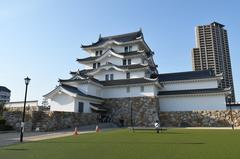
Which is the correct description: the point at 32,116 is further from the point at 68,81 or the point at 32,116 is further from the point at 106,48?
the point at 106,48

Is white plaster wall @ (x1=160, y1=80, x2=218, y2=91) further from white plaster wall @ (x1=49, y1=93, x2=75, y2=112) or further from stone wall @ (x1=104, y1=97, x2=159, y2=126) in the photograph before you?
white plaster wall @ (x1=49, y1=93, x2=75, y2=112)

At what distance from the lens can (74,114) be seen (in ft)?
84.0

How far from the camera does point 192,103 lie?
31.8 meters

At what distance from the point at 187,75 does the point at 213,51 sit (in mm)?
50242

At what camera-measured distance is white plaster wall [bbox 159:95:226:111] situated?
1204 inches

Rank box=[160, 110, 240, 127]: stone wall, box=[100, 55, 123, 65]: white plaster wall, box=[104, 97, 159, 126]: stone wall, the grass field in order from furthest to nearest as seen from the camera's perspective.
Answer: box=[100, 55, 123, 65]: white plaster wall < box=[104, 97, 159, 126]: stone wall < box=[160, 110, 240, 127]: stone wall < the grass field

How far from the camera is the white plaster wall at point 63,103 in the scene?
28.9 meters

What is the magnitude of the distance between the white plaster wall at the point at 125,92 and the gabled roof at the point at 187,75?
4992 mm

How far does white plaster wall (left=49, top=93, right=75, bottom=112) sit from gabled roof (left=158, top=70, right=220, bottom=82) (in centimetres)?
1595

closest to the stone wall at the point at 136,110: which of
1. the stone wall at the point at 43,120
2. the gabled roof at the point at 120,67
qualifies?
the gabled roof at the point at 120,67

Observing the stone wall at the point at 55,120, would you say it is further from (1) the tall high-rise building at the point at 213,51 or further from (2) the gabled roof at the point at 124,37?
(1) the tall high-rise building at the point at 213,51

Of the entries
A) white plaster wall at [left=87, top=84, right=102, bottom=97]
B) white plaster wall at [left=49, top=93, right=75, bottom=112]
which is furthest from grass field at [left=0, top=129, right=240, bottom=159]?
white plaster wall at [left=87, top=84, right=102, bottom=97]

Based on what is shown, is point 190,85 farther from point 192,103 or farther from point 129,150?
point 129,150

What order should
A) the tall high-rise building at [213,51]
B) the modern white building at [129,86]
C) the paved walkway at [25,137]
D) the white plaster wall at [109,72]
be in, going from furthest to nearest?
1. the tall high-rise building at [213,51]
2. the white plaster wall at [109,72]
3. the modern white building at [129,86]
4. the paved walkway at [25,137]
